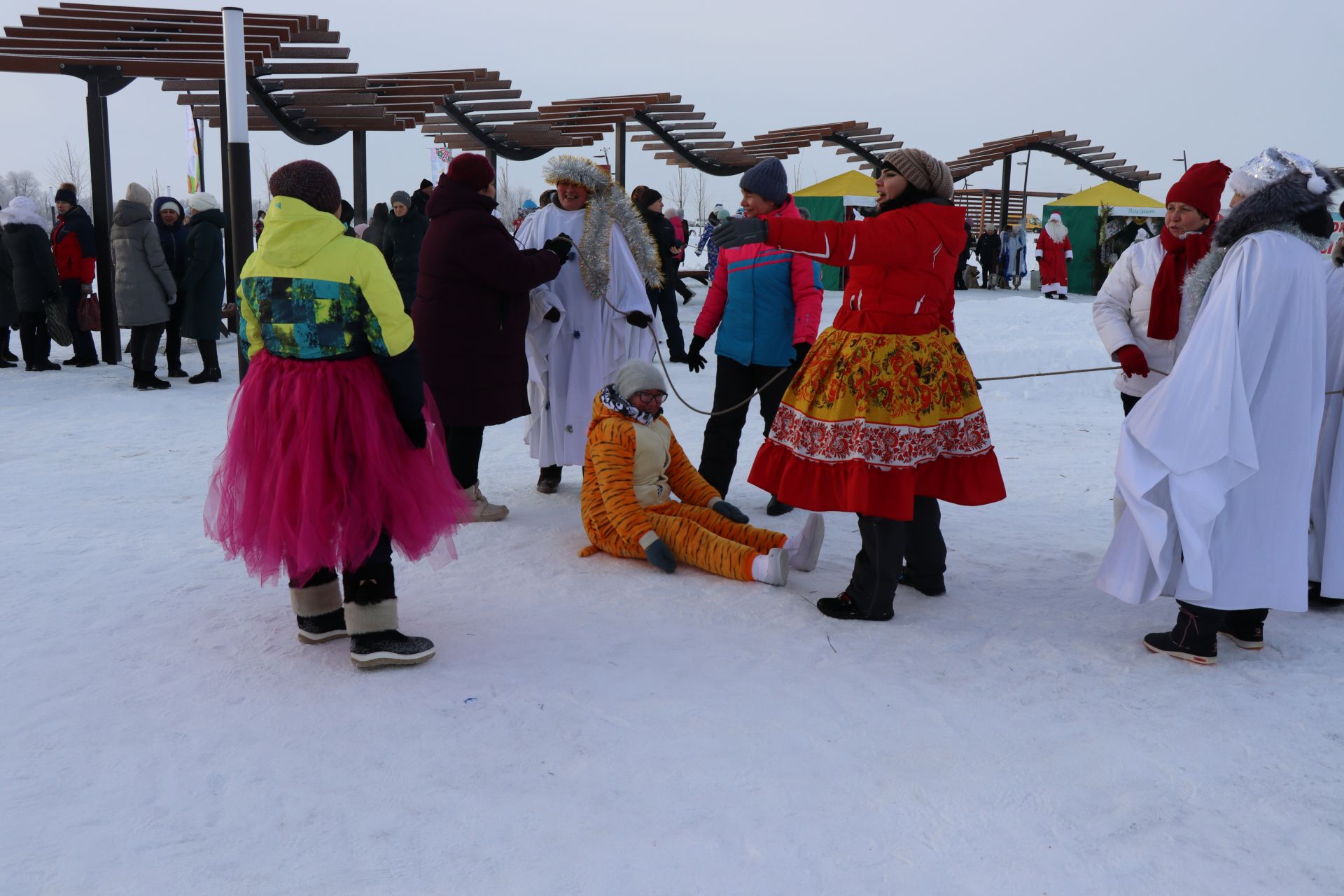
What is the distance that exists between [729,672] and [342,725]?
1.14 metres

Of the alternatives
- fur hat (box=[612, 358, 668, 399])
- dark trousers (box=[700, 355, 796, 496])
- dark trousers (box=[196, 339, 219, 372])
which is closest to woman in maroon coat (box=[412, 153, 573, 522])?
fur hat (box=[612, 358, 668, 399])

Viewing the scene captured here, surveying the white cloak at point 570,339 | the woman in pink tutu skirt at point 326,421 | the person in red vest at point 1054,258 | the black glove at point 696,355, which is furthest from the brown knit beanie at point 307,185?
the person in red vest at point 1054,258

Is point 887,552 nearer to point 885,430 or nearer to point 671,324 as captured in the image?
point 885,430

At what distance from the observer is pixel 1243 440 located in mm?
3176

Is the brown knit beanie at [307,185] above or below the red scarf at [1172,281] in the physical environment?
above

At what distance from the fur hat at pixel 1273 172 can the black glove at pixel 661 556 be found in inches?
A: 90.5

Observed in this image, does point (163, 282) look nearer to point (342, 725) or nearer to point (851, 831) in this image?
point (342, 725)

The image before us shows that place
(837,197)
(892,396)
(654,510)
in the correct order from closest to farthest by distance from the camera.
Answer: (892,396) → (654,510) → (837,197)

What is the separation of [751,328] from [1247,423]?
2328 millimetres

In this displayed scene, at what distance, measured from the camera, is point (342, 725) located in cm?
288

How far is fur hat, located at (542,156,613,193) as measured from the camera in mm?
5121

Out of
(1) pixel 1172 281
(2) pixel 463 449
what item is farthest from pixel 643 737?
(1) pixel 1172 281

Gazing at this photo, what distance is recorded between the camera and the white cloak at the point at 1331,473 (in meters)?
3.67

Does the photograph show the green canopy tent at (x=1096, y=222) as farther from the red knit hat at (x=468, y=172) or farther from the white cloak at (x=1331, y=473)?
the red knit hat at (x=468, y=172)
